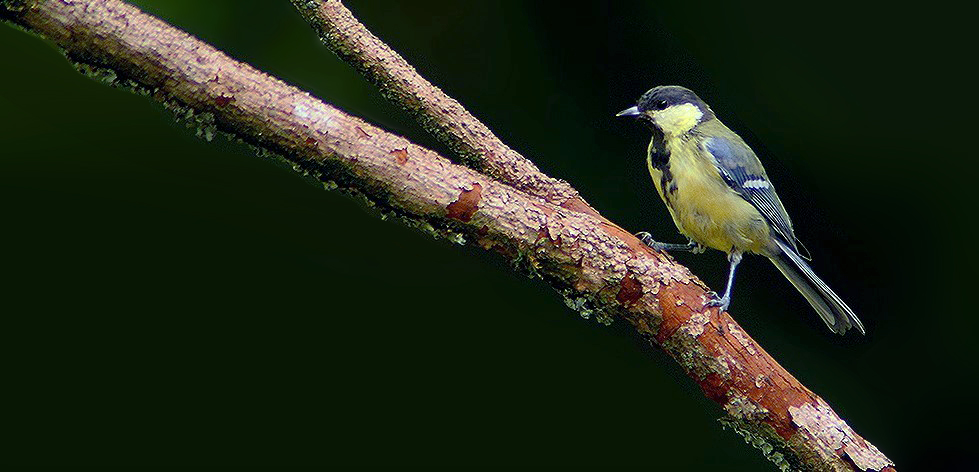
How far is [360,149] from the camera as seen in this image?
1.19m

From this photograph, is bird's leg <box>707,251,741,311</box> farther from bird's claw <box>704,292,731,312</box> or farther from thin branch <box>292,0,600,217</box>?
thin branch <box>292,0,600,217</box>

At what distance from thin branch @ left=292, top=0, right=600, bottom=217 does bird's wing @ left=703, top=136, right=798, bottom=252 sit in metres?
0.44

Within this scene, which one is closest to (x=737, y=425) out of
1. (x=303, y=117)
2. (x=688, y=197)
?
(x=688, y=197)

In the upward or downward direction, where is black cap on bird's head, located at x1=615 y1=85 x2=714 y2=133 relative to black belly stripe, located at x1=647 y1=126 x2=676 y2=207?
upward

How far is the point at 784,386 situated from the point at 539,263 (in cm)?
42

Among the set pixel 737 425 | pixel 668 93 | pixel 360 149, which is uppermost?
pixel 668 93

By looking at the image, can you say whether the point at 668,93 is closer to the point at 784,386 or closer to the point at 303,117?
the point at 784,386

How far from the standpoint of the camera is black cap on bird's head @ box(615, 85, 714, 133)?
1719 millimetres

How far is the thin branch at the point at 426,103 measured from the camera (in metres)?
1.36

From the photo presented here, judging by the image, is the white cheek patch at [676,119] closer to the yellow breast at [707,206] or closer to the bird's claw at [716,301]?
the yellow breast at [707,206]

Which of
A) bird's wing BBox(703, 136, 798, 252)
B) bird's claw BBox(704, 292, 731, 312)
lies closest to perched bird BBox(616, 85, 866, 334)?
bird's wing BBox(703, 136, 798, 252)

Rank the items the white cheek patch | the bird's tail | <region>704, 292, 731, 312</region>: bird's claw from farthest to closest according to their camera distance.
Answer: the white cheek patch → the bird's tail → <region>704, 292, 731, 312</region>: bird's claw

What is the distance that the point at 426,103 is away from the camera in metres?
1.39

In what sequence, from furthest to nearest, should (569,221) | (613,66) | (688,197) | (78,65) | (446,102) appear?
(613,66) < (688,197) < (446,102) < (569,221) < (78,65)
